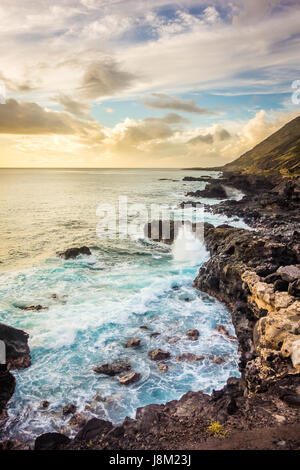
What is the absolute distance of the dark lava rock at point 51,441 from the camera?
8.30 m

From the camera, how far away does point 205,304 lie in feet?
61.9

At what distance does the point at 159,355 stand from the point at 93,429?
5.02m

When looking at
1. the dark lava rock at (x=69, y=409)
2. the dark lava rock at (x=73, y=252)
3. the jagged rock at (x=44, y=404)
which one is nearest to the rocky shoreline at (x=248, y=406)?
the dark lava rock at (x=69, y=409)

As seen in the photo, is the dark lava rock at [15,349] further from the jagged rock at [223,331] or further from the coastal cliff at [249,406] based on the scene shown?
the jagged rock at [223,331]

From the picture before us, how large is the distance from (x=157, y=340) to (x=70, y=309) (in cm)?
700

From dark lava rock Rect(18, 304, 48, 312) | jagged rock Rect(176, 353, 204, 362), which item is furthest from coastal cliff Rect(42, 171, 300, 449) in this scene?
dark lava rock Rect(18, 304, 48, 312)

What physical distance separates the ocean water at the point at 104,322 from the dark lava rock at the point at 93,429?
0.71m

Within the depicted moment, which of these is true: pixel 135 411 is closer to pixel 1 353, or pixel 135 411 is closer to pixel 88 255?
pixel 1 353

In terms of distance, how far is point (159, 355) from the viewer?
13.2 meters

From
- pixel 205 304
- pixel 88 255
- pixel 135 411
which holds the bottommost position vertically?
pixel 135 411

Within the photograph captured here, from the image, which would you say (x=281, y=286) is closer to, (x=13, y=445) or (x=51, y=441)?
(x=51, y=441)

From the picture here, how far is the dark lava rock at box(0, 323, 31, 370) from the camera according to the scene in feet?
40.7
